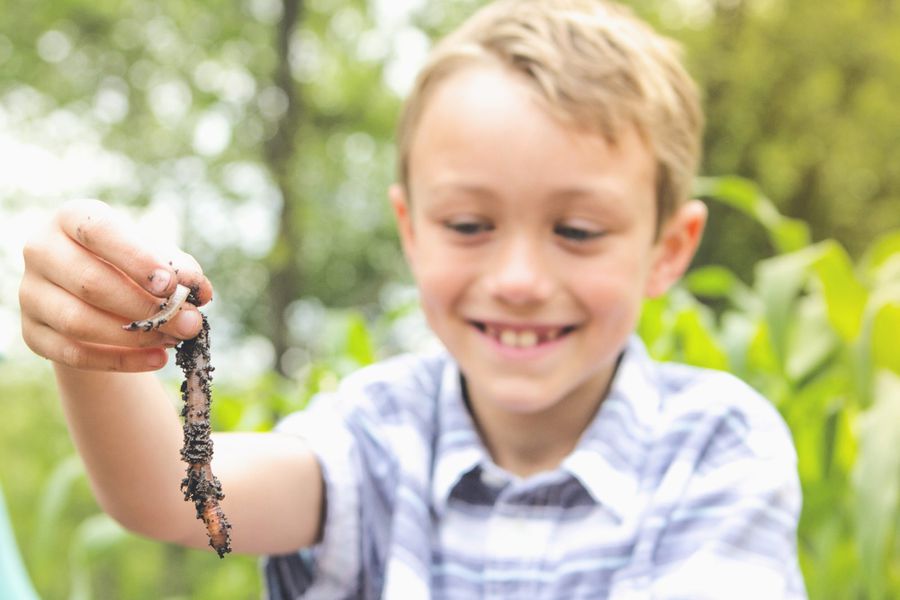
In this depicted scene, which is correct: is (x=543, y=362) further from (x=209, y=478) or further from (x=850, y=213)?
(x=850, y=213)

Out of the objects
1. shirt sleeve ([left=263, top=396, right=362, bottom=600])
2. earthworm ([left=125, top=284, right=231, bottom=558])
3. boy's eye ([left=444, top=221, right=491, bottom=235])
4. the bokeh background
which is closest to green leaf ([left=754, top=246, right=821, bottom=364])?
the bokeh background

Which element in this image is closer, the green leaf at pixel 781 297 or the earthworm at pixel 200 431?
Result: the earthworm at pixel 200 431

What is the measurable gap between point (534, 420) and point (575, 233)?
11.7 inches

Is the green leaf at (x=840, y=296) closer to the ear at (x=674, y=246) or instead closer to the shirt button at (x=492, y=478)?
the ear at (x=674, y=246)

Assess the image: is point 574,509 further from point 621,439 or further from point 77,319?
point 77,319

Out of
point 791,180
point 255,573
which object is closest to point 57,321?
point 255,573

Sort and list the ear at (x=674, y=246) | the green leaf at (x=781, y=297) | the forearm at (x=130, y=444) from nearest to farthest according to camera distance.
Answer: the forearm at (x=130, y=444) → the ear at (x=674, y=246) → the green leaf at (x=781, y=297)

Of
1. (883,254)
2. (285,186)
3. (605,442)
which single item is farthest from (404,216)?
(285,186)


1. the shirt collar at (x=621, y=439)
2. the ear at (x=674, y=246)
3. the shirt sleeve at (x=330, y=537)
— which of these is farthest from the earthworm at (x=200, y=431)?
the ear at (x=674, y=246)

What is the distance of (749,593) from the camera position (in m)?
1.21

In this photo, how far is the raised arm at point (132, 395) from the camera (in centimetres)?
76

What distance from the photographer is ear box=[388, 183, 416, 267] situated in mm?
1482

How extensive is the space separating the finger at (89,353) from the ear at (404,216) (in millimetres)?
701

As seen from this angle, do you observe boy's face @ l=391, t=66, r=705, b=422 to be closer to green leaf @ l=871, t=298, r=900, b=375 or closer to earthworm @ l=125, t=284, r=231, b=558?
green leaf @ l=871, t=298, r=900, b=375
